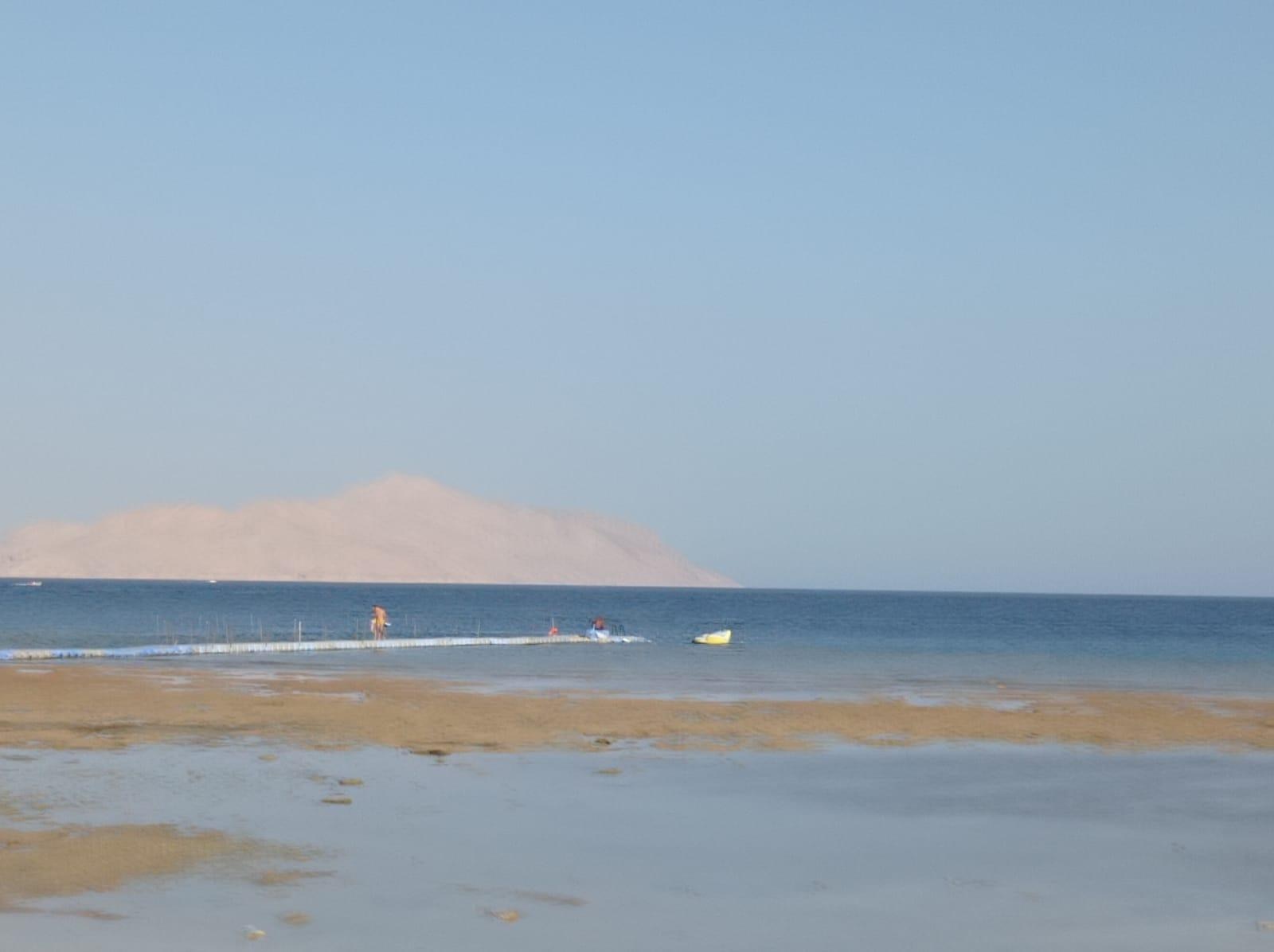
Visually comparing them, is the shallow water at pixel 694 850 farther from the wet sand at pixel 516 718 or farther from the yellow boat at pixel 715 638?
the yellow boat at pixel 715 638

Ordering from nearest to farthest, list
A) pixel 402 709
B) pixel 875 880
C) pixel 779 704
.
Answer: pixel 875 880
pixel 402 709
pixel 779 704

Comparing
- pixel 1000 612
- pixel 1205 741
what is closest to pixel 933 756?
pixel 1205 741

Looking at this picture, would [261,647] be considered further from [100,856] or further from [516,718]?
[100,856]

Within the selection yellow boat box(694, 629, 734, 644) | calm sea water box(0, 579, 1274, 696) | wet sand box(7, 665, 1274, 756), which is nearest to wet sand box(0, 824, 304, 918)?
wet sand box(7, 665, 1274, 756)

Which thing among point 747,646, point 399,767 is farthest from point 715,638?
point 399,767

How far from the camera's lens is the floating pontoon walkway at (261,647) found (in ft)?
164

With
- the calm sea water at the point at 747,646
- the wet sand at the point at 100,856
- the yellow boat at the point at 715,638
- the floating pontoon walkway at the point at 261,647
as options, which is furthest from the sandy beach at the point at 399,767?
the yellow boat at the point at 715,638

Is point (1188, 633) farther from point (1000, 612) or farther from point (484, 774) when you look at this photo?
point (484, 774)

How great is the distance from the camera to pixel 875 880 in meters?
15.0

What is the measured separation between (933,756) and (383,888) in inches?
Result: 538

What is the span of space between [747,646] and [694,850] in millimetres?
57810

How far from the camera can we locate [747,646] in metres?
73.8

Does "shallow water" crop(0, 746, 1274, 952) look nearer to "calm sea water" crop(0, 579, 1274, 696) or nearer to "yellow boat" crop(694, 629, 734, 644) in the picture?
"calm sea water" crop(0, 579, 1274, 696)

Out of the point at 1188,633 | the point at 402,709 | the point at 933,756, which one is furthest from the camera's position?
the point at 1188,633
